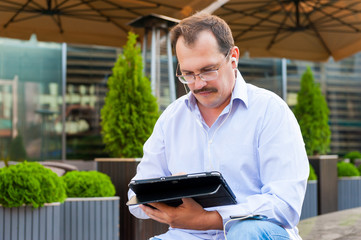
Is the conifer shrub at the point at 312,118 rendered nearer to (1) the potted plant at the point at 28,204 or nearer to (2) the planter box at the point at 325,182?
(2) the planter box at the point at 325,182

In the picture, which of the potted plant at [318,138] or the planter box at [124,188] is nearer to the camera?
the planter box at [124,188]

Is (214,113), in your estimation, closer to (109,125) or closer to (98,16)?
(109,125)

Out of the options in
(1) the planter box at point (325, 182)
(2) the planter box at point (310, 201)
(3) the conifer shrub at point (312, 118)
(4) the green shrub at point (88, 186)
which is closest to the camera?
(4) the green shrub at point (88, 186)

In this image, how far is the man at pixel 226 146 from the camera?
1748mm

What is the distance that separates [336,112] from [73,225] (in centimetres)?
1329

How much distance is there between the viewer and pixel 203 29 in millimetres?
1892

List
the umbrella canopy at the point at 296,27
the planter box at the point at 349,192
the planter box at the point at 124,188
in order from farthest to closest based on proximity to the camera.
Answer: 1. the umbrella canopy at the point at 296,27
2. the planter box at the point at 349,192
3. the planter box at the point at 124,188

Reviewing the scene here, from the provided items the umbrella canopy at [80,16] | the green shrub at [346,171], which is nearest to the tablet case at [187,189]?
the umbrella canopy at [80,16]

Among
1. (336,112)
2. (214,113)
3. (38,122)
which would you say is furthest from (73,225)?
(336,112)

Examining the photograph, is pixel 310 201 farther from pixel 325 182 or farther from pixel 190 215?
pixel 190 215

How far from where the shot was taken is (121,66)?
20.6ft

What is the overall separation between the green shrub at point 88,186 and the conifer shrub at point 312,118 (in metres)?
5.19

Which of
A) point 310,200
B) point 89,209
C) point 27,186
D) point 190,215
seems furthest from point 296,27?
point 190,215

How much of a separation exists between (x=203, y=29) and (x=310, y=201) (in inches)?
243
